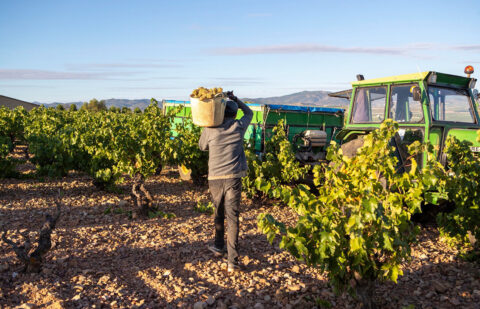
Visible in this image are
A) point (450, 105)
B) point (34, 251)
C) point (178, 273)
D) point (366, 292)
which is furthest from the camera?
point (450, 105)

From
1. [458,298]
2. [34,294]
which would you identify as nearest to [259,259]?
[458,298]

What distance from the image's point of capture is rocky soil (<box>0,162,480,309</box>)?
3.67m

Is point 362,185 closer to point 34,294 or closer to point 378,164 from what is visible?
point 378,164

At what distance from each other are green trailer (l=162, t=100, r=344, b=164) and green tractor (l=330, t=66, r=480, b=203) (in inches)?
51.8

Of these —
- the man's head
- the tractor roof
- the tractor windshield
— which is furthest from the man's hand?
the tractor windshield

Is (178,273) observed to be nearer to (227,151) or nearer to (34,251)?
(227,151)

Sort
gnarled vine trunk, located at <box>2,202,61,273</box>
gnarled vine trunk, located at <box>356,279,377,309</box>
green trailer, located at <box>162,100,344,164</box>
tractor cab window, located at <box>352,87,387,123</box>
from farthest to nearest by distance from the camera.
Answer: green trailer, located at <box>162,100,344,164</box>
tractor cab window, located at <box>352,87,387,123</box>
gnarled vine trunk, located at <box>2,202,61,273</box>
gnarled vine trunk, located at <box>356,279,377,309</box>

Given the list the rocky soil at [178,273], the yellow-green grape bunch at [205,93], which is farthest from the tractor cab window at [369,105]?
the yellow-green grape bunch at [205,93]

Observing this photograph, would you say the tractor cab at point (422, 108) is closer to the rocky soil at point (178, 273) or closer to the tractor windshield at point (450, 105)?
the tractor windshield at point (450, 105)

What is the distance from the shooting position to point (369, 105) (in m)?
6.71

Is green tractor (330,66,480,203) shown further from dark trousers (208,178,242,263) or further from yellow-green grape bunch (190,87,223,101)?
yellow-green grape bunch (190,87,223,101)

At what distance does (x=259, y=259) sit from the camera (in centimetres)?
477

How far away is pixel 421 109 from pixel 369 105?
3.16 ft

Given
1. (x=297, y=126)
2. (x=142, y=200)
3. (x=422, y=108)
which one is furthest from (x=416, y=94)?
(x=142, y=200)
